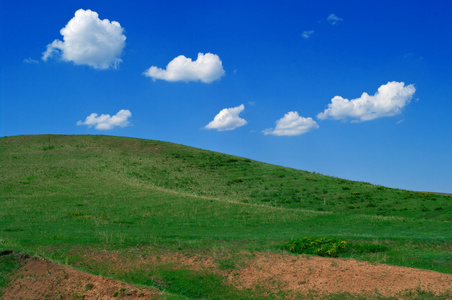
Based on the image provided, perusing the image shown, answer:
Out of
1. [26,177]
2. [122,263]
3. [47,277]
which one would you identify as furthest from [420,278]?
[26,177]

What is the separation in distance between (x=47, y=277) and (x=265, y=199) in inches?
1405

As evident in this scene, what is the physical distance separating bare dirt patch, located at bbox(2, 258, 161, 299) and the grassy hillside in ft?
6.86

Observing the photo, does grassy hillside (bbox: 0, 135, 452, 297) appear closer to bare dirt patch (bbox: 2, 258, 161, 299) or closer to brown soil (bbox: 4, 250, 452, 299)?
brown soil (bbox: 4, 250, 452, 299)

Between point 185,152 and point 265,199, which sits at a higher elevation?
point 185,152

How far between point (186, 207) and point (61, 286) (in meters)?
22.7

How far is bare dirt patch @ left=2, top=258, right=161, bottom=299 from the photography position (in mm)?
11680

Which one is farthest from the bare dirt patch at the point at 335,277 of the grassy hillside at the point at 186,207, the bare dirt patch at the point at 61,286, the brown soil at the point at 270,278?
the bare dirt patch at the point at 61,286

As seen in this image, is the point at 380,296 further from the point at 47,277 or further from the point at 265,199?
the point at 265,199

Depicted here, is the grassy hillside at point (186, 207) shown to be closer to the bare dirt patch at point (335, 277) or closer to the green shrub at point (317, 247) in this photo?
the green shrub at point (317, 247)

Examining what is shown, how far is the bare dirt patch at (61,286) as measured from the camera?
11680 mm

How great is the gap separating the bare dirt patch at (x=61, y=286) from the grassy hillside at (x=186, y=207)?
209cm

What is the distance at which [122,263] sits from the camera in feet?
52.2

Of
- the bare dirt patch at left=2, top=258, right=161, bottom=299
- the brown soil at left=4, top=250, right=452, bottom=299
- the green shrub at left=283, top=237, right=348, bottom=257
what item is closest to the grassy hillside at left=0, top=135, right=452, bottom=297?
the green shrub at left=283, top=237, right=348, bottom=257

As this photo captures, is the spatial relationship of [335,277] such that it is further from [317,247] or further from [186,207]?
[186,207]
